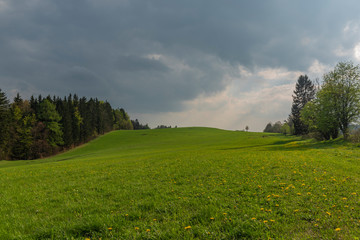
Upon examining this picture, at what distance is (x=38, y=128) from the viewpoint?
56531mm

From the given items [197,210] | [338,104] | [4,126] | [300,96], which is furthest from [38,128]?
[300,96]

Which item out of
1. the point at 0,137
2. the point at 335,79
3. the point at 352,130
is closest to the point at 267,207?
the point at 352,130

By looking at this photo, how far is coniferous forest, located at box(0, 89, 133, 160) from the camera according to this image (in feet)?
159

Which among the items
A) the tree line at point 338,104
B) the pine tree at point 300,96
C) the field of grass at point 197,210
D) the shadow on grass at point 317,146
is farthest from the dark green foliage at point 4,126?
the pine tree at point 300,96

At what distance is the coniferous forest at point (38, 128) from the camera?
4858 cm

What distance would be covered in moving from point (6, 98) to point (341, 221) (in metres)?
69.4

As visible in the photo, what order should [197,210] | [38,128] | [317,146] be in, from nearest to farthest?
[197,210] < [317,146] < [38,128]

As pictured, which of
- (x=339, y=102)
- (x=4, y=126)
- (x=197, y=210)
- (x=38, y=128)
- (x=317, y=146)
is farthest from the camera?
(x=38, y=128)

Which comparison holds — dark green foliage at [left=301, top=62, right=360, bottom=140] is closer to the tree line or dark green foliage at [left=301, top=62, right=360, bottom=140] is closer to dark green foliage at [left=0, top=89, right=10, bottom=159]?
the tree line

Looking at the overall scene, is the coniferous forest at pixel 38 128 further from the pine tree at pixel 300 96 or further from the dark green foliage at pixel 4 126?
the pine tree at pixel 300 96

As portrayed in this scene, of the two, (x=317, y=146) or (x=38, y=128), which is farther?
(x=38, y=128)

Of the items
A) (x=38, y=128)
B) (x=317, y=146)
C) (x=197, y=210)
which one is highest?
(x=38, y=128)

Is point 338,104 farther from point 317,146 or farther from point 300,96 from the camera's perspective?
point 300,96

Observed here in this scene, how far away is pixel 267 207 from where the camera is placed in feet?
19.4
